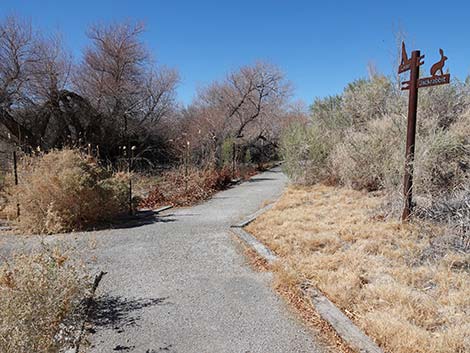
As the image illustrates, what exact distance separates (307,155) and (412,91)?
4429mm

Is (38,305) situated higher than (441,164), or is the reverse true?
(441,164)

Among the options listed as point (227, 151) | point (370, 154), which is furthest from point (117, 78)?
point (370, 154)

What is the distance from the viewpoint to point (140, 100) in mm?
14469

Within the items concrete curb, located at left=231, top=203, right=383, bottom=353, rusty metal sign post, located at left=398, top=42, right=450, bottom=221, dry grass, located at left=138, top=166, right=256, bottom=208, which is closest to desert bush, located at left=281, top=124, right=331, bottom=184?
dry grass, located at left=138, top=166, right=256, bottom=208

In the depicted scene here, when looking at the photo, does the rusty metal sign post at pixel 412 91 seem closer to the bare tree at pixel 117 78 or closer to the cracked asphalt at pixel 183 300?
the cracked asphalt at pixel 183 300

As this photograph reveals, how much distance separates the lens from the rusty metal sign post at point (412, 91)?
13.6 feet

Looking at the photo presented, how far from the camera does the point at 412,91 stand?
439cm

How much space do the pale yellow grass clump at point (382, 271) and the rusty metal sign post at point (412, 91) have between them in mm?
503

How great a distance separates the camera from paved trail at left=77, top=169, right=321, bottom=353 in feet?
7.49

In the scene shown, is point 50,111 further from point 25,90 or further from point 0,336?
point 0,336

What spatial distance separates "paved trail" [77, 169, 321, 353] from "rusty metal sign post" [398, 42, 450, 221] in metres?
2.55

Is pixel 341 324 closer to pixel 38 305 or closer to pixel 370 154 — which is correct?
pixel 38 305

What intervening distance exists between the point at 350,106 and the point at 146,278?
749cm

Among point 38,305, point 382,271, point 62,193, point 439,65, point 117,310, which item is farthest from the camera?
point 62,193
